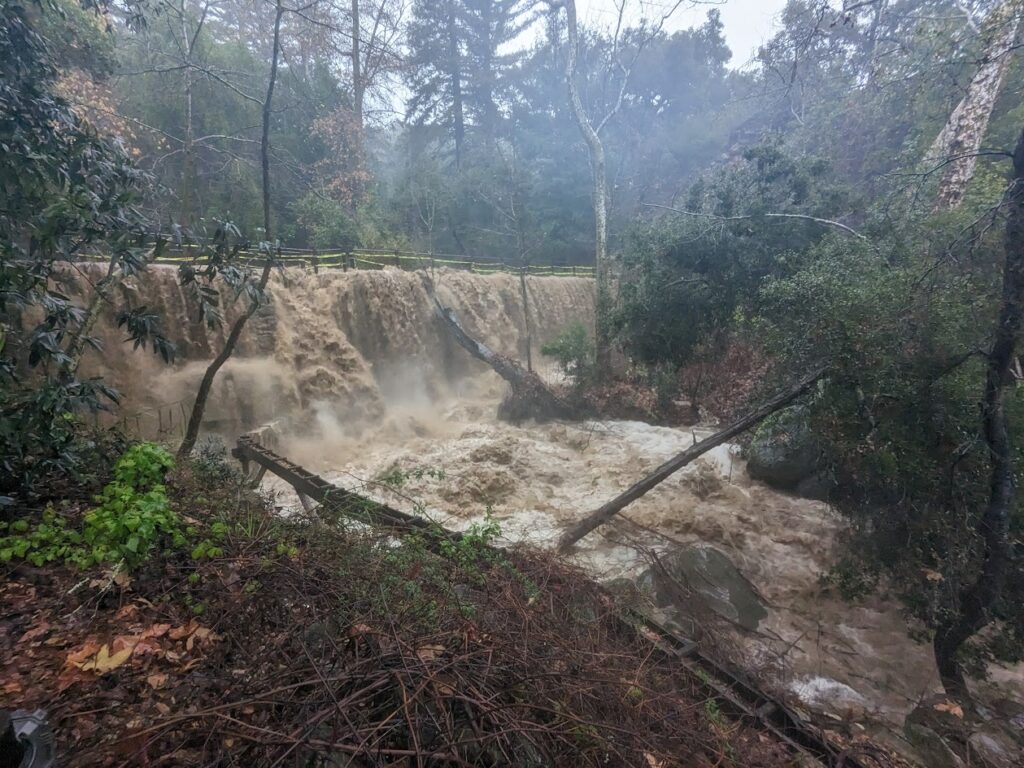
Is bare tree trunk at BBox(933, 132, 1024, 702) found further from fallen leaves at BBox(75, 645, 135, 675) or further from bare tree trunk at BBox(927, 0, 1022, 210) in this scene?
fallen leaves at BBox(75, 645, 135, 675)

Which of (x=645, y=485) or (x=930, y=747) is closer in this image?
(x=930, y=747)

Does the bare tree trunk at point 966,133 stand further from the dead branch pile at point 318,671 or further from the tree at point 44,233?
the tree at point 44,233

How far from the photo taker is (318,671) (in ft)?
7.64

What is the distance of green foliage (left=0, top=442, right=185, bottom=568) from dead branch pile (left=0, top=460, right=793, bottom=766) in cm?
13

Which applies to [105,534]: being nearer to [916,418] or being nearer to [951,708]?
[916,418]

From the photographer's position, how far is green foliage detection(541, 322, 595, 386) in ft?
49.8

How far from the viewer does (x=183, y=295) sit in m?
10.5

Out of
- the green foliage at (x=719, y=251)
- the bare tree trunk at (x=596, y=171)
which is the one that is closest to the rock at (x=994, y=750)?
the green foliage at (x=719, y=251)

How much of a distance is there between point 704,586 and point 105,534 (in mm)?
6440

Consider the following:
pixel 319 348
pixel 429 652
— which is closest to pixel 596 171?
pixel 319 348

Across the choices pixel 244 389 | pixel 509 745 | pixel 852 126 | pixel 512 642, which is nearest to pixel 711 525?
pixel 512 642

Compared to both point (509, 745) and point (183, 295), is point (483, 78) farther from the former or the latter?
point (509, 745)

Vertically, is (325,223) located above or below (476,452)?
above

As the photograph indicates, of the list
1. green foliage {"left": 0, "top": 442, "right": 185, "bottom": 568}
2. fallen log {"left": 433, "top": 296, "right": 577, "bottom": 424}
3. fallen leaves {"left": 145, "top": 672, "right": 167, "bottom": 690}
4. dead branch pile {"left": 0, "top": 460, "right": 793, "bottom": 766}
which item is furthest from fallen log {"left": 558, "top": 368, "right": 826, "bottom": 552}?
fallen log {"left": 433, "top": 296, "right": 577, "bottom": 424}
